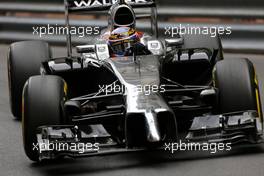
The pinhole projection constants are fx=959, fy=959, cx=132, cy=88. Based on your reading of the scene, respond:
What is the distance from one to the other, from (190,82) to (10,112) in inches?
96.9

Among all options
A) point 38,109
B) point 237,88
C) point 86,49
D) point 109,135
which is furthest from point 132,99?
point 86,49

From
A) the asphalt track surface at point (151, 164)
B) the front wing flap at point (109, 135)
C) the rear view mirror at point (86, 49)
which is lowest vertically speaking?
the asphalt track surface at point (151, 164)

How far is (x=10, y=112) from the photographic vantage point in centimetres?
1112

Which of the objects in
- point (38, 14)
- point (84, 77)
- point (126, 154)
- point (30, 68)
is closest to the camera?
point (126, 154)

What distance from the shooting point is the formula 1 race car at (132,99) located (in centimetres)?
781

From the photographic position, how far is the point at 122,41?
9.41m

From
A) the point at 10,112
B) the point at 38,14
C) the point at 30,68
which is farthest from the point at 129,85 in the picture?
the point at 38,14

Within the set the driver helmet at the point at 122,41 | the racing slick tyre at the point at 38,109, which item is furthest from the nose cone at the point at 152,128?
A: the driver helmet at the point at 122,41

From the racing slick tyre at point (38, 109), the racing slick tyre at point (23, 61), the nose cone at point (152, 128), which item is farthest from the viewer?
the racing slick tyre at point (23, 61)

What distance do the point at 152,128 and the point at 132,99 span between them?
41 cm

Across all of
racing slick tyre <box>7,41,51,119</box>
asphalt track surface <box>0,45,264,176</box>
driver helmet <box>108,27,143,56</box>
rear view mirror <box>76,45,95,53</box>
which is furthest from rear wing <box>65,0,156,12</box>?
asphalt track surface <box>0,45,264,176</box>

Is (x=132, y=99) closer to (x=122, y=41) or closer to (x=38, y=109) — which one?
(x=38, y=109)

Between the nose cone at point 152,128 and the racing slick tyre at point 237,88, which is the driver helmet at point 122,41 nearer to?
the racing slick tyre at point 237,88

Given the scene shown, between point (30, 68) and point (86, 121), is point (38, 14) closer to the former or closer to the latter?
point (30, 68)
